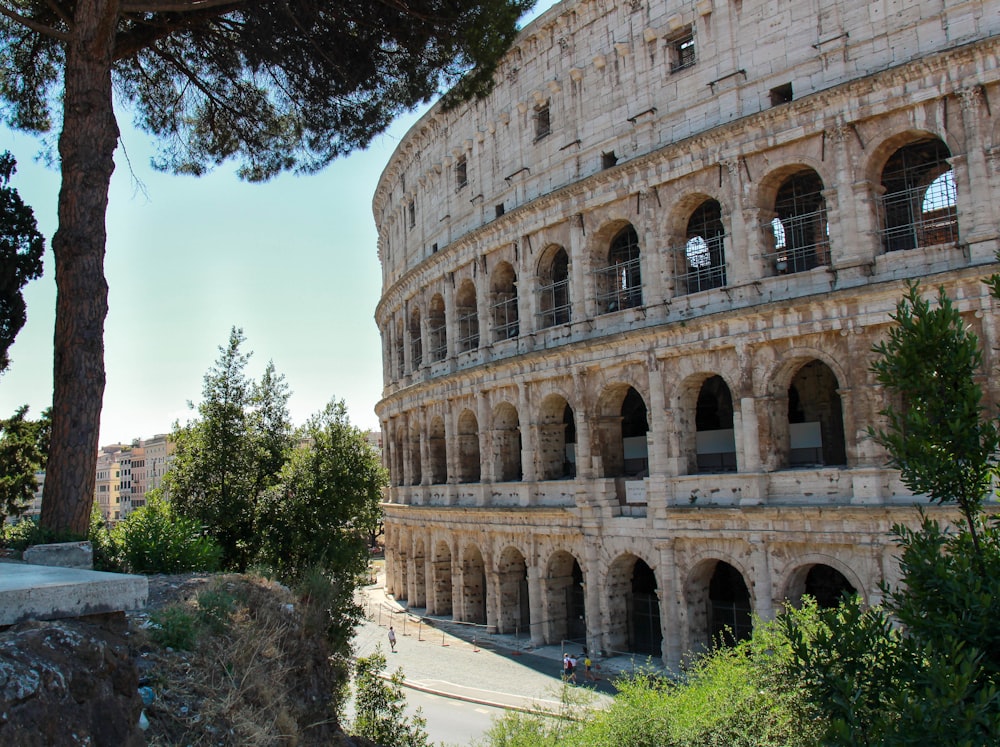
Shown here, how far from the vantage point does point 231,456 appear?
65.8 feet

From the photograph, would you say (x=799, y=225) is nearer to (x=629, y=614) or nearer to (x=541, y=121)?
(x=541, y=121)

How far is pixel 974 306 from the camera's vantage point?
1477 cm

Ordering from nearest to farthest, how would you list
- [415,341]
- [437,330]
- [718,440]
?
[718,440], [437,330], [415,341]

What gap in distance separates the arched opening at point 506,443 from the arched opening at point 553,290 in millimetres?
2747

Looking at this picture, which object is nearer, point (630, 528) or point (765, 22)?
point (765, 22)

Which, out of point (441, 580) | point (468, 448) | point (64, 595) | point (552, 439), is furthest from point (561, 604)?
point (64, 595)

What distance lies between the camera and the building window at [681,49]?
19.3 meters

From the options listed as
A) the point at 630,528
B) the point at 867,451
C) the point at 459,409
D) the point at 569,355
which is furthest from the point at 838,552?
the point at 459,409

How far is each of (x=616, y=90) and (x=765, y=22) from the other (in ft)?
13.0

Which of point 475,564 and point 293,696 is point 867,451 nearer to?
point 293,696

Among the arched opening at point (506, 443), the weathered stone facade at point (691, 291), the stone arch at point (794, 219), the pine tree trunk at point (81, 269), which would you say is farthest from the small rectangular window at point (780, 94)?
the pine tree trunk at point (81, 269)

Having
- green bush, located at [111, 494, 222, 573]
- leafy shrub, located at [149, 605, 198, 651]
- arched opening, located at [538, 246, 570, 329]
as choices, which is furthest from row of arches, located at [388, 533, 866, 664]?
leafy shrub, located at [149, 605, 198, 651]

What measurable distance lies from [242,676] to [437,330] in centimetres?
2104

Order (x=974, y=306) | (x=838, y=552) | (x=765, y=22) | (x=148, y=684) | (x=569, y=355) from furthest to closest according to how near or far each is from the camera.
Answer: (x=569, y=355), (x=765, y=22), (x=838, y=552), (x=974, y=306), (x=148, y=684)
